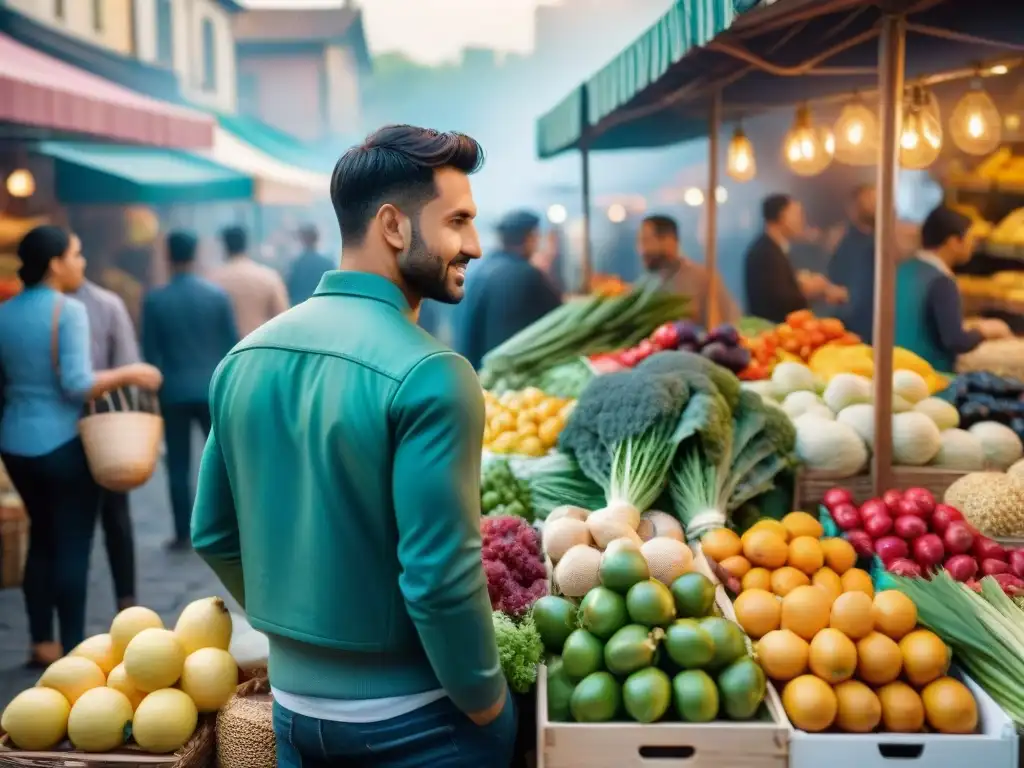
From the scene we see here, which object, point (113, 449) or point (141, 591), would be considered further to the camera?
point (141, 591)

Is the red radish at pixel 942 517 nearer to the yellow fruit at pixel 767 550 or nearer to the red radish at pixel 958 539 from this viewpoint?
the red radish at pixel 958 539

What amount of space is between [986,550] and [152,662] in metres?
2.39

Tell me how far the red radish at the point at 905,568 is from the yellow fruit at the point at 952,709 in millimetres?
539

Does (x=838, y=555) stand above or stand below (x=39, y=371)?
below

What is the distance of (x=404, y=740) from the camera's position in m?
1.86

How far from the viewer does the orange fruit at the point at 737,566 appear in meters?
3.07

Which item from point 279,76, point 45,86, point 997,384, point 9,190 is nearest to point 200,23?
point 279,76

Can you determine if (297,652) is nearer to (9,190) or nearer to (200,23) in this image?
(9,190)

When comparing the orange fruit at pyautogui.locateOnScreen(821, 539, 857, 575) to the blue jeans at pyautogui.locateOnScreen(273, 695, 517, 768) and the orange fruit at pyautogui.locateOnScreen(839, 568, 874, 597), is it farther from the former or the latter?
the blue jeans at pyautogui.locateOnScreen(273, 695, 517, 768)

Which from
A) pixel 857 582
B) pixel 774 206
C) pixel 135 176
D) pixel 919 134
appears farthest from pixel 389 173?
pixel 135 176

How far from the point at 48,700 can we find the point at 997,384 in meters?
3.70

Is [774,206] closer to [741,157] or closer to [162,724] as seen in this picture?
[741,157]

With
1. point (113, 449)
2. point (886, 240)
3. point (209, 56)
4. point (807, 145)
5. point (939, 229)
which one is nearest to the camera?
point (886, 240)

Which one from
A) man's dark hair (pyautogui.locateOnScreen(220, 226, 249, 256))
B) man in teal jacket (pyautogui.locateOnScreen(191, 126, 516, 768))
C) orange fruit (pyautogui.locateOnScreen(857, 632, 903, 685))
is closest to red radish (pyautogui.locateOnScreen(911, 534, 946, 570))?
orange fruit (pyautogui.locateOnScreen(857, 632, 903, 685))
